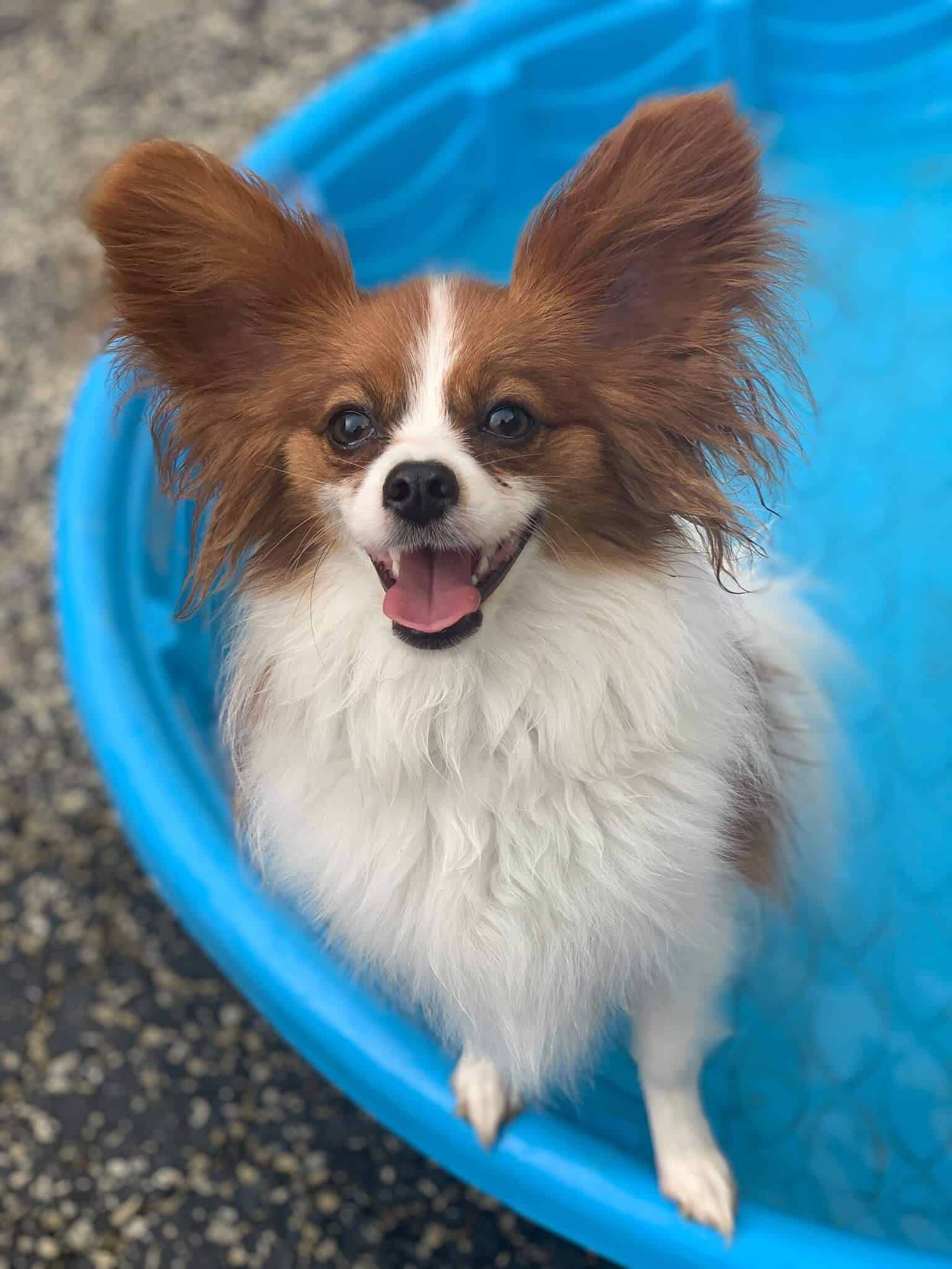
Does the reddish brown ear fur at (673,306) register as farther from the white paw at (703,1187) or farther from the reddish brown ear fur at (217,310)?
the white paw at (703,1187)

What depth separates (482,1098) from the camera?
2287 millimetres

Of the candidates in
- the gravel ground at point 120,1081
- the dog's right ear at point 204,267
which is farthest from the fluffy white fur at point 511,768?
the gravel ground at point 120,1081

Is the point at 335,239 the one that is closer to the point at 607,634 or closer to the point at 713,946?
the point at 607,634

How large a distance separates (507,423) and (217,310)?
496mm

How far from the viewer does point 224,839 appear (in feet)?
8.55

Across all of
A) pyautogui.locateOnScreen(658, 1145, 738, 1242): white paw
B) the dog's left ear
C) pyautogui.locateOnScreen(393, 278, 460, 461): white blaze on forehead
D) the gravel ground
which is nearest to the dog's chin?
pyautogui.locateOnScreen(393, 278, 460, 461): white blaze on forehead

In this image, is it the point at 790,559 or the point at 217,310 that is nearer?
the point at 217,310

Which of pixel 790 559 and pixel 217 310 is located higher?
pixel 217 310

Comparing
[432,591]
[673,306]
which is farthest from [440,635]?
[673,306]

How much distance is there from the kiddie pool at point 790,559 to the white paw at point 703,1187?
1.5 inches

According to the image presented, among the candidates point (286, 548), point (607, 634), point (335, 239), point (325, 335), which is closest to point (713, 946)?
point (607, 634)

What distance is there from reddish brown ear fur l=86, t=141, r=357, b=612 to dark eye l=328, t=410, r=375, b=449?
71 millimetres

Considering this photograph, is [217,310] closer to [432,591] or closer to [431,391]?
[431,391]

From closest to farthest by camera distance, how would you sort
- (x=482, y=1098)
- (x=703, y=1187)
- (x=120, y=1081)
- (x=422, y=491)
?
(x=422, y=491), (x=703, y=1187), (x=482, y=1098), (x=120, y=1081)
